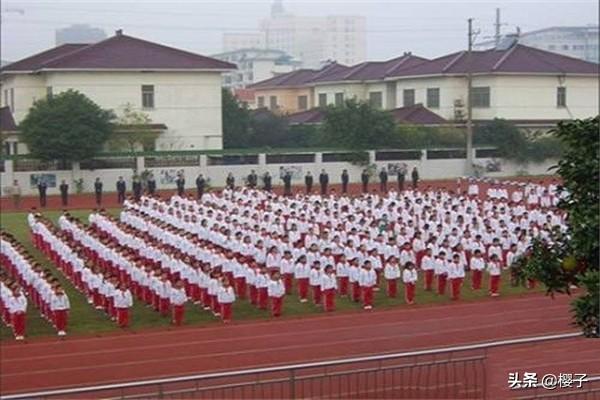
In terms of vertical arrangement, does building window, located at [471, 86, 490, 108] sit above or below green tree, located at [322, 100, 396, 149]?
above

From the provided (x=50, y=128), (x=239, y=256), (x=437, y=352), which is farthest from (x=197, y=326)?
(x=50, y=128)

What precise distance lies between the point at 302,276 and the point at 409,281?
104 centimetres

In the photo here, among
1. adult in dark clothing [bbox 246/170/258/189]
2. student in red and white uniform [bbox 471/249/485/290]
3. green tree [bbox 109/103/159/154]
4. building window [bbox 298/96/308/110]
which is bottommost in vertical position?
student in red and white uniform [bbox 471/249/485/290]

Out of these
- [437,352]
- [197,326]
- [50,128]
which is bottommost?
[197,326]

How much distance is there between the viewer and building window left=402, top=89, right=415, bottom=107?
2061 centimetres

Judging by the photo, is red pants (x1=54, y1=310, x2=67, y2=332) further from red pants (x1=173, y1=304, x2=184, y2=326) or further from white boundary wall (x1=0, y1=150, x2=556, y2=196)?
white boundary wall (x1=0, y1=150, x2=556, y2=196)

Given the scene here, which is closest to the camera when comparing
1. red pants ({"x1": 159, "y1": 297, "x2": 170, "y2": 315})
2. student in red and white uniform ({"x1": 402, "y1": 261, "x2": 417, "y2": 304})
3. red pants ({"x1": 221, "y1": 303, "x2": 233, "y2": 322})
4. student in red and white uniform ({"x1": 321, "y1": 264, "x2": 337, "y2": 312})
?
red pants ({"x1": 221, "y1": 303, "x2": 233, "y2": 322})

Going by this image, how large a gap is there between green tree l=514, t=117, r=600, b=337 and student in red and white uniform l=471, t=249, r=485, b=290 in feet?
21.1

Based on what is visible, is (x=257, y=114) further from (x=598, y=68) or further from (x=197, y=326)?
(x=197, y=326)

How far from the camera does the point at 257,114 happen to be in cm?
2086

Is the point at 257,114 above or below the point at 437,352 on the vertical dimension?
above

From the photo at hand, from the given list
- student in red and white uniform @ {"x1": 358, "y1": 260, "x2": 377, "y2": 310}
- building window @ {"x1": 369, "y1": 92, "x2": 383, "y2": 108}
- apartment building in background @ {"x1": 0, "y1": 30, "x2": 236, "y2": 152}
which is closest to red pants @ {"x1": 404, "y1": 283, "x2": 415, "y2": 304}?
student in red and white uniform @ {"x1": 358, "y1": 260, "x2": 377, "y2": 310}

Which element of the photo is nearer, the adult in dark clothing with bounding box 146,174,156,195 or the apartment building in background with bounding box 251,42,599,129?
the adult in dark clothing with bounding box 146,174,156,195

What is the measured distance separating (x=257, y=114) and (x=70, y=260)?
1032 centimetres
